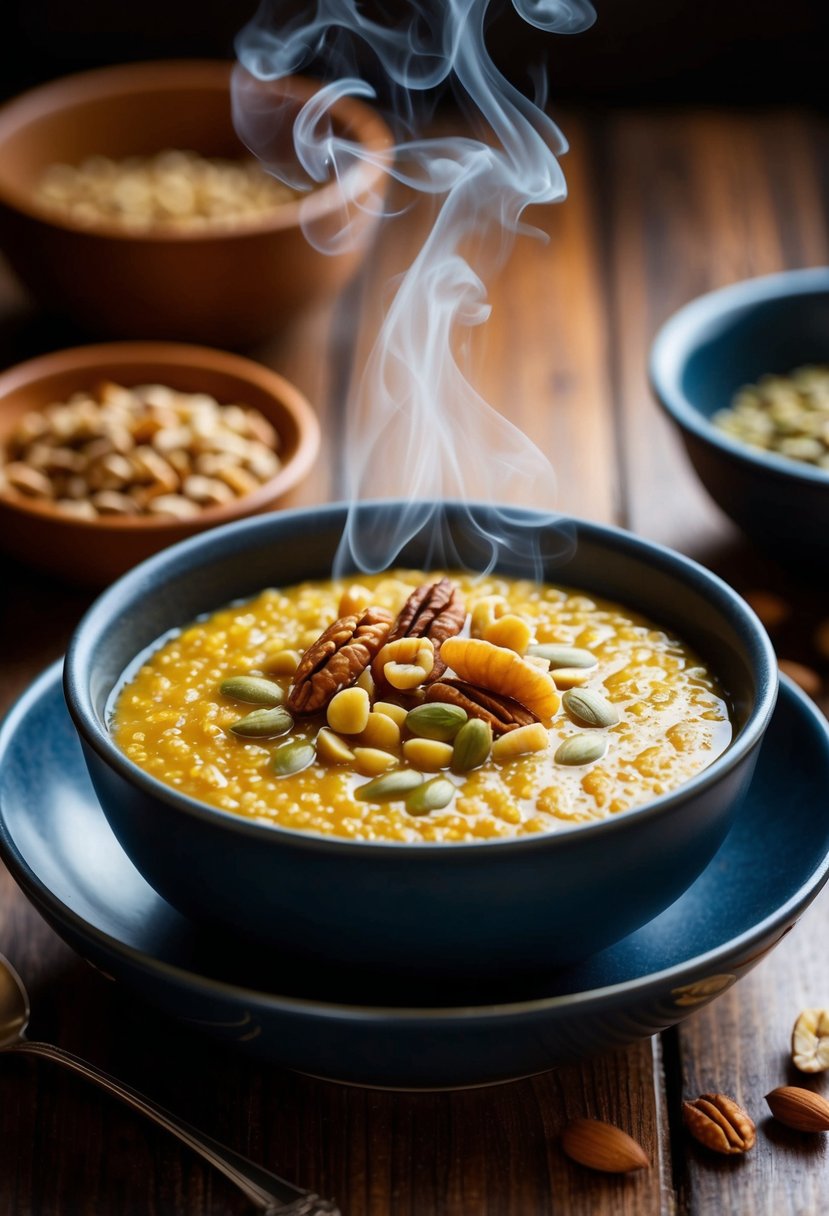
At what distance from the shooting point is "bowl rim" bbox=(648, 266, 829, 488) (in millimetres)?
2148

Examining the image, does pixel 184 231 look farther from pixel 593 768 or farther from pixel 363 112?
pixel 593 768

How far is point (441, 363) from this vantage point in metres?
2.03

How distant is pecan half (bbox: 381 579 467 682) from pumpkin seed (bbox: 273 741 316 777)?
0.43 feet

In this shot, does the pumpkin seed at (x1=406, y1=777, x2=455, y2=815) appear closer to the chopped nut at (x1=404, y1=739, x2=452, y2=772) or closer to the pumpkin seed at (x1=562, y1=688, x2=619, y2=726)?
the chopped nut at (x1=404, y1=739, x2=452, y2=772)

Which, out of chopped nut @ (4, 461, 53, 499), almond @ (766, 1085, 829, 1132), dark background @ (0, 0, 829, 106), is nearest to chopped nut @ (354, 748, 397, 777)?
almond @ (766, 1085, 829, 1132)

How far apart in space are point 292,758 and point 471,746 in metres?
0.17

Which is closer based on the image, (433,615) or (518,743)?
(518,743)

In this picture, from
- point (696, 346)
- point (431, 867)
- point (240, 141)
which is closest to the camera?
point (431, 867)

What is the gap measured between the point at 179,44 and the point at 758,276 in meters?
1.78

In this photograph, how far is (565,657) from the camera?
1.56 m

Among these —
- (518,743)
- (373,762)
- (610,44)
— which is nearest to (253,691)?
(373,762)

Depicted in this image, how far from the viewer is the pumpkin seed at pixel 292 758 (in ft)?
4.60

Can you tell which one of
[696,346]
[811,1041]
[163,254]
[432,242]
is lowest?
[811,1041]

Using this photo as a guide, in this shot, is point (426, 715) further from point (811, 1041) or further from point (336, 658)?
point (811, 1041)
